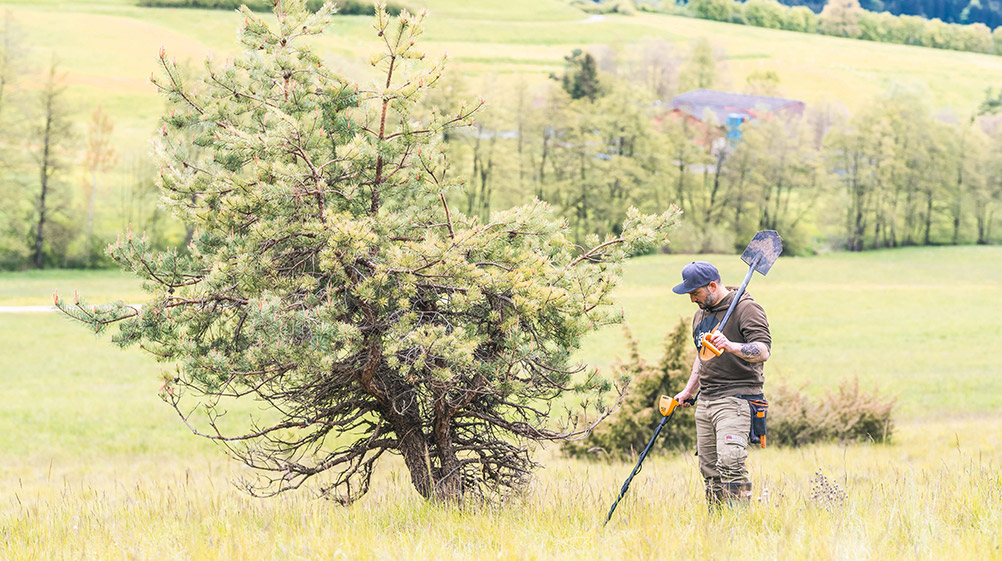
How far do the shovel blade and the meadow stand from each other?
99 cm

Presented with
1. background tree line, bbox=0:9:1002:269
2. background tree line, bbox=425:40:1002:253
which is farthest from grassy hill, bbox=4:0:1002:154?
background tree line, bbox=425:40:1002:253

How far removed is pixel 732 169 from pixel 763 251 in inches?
3095

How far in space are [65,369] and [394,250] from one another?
24192 mm

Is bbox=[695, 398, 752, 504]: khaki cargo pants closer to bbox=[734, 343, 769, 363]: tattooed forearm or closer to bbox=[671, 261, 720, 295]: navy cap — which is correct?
bbox=[734, 343, 769, 363]: tattooed forearm

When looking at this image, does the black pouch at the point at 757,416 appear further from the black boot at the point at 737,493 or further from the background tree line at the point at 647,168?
the background tree line at the point at 647,168

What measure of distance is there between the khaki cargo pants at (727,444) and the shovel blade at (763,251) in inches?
39.5

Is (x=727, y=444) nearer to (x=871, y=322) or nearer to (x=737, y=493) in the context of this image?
(x=737, y=493)

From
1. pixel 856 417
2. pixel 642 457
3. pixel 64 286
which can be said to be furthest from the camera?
pixel 64 286

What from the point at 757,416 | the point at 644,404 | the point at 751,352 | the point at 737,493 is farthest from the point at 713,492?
the point at 644,404

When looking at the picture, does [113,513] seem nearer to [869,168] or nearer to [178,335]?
[178,335]

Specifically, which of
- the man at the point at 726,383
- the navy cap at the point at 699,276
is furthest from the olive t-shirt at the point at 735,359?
the navy cap at the point at 699,276

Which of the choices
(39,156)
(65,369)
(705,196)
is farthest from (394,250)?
(705,196)

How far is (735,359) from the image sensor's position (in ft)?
20.7

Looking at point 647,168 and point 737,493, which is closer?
point 737,493
